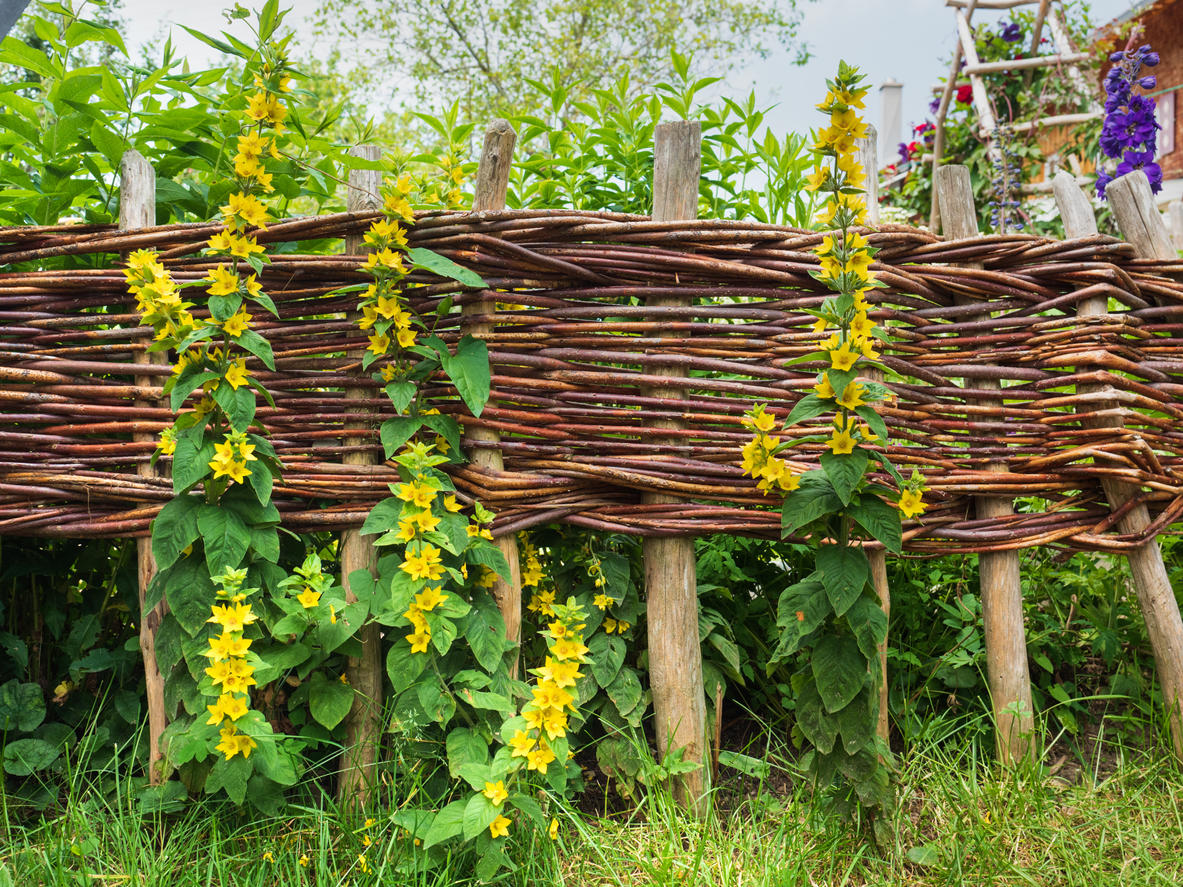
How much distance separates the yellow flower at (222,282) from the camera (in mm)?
1722

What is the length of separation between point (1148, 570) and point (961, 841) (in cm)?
90

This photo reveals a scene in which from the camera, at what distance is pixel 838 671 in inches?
65.0

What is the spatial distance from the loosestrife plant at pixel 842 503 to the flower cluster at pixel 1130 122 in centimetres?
169

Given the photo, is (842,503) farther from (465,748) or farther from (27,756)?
(27,756)

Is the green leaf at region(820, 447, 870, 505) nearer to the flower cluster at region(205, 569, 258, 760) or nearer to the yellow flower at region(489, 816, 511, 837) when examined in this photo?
the yellow flower at region(489, 816, 511, 837)

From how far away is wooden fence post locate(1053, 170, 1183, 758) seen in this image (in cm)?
207

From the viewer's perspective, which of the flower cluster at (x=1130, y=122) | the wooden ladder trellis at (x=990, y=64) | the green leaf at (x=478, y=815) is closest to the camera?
the green leaf at (x=478, y=815)

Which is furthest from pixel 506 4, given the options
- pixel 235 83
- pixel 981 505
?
pixel 981 505

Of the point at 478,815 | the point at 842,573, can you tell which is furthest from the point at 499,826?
the point at 842,573

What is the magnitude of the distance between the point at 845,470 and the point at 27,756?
2.10 metres

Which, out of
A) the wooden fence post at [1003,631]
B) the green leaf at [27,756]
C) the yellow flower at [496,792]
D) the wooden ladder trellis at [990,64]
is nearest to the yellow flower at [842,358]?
the wooden fence post at [1003,631]

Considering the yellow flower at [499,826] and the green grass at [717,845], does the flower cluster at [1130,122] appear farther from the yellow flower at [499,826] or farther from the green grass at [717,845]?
the yellow flower at [499,826]

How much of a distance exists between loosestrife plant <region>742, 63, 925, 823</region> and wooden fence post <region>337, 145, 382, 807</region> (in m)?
0.96

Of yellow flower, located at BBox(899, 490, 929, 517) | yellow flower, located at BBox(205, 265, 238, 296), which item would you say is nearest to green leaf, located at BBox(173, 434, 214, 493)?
yellow flower, located at BBox(205, 265, 238, 296)
